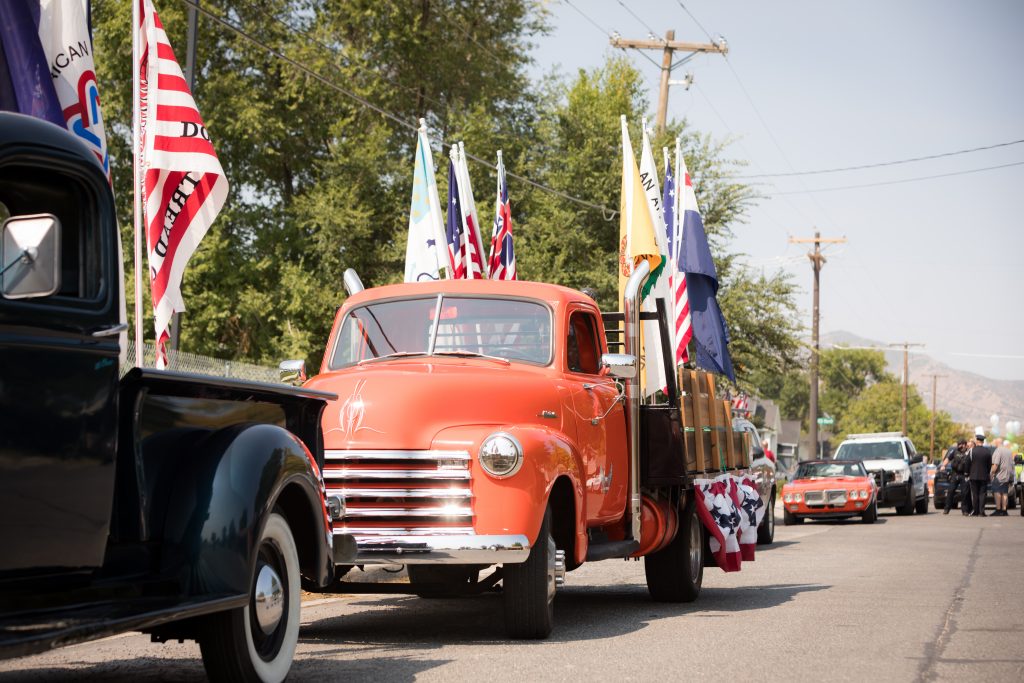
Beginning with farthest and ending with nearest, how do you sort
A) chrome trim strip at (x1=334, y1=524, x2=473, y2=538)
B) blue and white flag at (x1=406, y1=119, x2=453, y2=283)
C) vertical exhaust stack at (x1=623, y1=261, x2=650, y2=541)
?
blue and white flag at (x1=406, y1=119, x2=453, y2=283)
vertical exhaust stack at (x1=623, y1=261, x2=650, y2=541)
chrome trim strip at (x1=334, y1=524, x2=473, y2=538)

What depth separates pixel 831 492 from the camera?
97.7 feet

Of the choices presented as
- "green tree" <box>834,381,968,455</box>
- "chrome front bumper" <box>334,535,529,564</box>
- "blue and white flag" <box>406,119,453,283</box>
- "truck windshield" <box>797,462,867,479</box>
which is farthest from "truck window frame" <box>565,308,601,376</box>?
"green tree" <box>834,381,968,455</box>

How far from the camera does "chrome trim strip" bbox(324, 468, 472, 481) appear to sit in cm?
902

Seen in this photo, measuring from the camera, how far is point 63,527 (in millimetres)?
5422

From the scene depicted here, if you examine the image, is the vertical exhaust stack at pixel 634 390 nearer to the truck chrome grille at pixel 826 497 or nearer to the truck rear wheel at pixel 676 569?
the truck rear wheel at pixel 676 569

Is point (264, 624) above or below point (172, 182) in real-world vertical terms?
below

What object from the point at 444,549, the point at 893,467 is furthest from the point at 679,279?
the point at 893,467

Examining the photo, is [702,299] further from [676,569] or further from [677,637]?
[677,637]

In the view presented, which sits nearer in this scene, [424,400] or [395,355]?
[424,400]

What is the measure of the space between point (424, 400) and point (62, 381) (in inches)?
159

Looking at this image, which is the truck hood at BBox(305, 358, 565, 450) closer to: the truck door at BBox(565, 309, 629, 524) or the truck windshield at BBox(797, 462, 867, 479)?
the truck door at BBox(565, 309, 629, 524)

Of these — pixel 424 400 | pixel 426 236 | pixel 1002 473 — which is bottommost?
pixel 1002 473

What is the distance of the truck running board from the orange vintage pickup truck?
26 mm

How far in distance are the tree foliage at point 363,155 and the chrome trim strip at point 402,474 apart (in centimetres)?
2715
